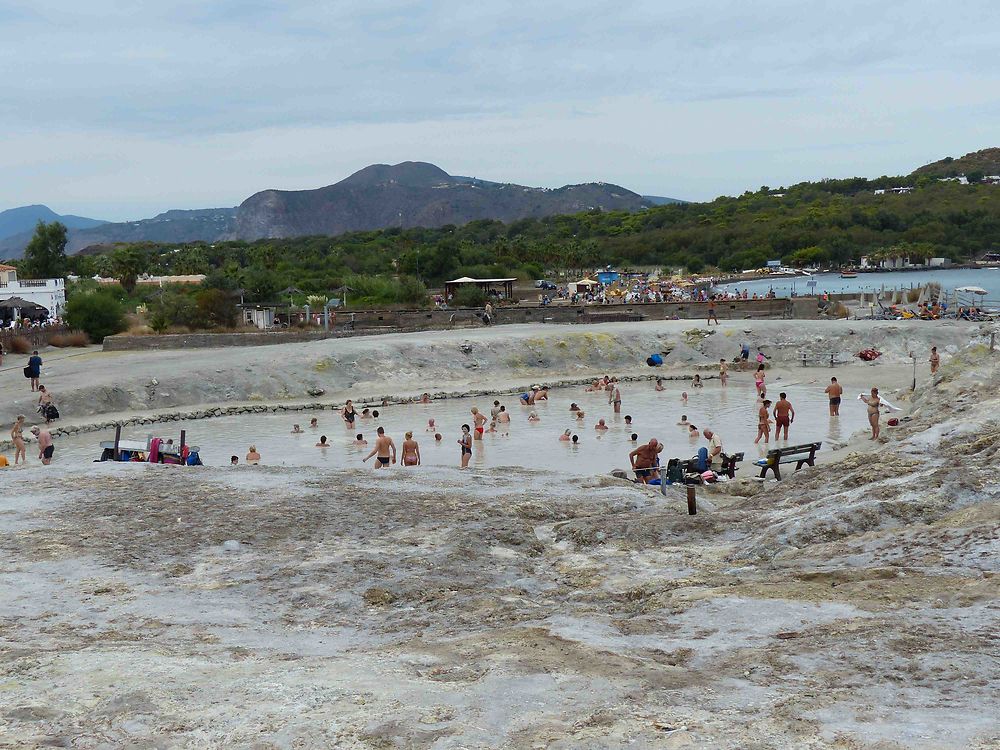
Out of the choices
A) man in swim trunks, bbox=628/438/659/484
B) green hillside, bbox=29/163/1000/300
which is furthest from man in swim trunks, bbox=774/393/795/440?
green hillside, bbox=29/163/1000/300

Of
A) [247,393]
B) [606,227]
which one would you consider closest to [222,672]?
[247,393]

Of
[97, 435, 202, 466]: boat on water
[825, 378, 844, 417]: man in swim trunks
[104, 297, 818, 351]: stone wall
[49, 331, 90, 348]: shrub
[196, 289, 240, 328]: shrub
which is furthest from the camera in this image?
[196, 289, 240, 328]: shrub

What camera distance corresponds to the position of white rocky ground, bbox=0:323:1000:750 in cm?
601

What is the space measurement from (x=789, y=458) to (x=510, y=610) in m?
9.83

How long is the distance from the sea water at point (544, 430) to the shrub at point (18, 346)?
1455 centimetres

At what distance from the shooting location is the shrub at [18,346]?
37.7 metres

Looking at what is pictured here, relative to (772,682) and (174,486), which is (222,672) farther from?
(174,486)

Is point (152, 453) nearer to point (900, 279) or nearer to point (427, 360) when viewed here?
point (427, 360)

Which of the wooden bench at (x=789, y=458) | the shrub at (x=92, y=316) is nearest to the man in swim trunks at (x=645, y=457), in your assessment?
the wooden bench at (x=789, y=458)

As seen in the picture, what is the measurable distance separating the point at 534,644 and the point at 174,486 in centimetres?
858

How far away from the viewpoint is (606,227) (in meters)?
137

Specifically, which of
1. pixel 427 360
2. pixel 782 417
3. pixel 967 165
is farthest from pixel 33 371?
pixel 967 165

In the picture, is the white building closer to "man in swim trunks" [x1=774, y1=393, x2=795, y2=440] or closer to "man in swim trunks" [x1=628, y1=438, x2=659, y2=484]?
"man in swim trunks" [x1=774, y1=393, x2=795, y2=440]

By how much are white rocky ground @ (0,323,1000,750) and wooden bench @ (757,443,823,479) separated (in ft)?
4.24
